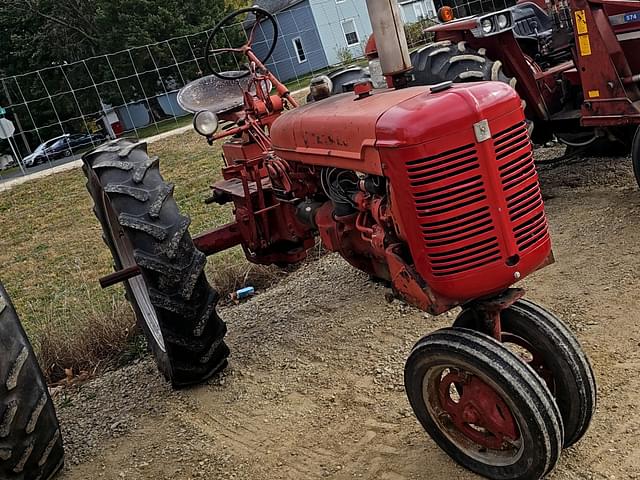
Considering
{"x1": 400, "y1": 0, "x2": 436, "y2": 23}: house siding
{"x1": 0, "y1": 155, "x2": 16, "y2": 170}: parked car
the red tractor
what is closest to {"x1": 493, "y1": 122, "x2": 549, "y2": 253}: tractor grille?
the red tractor

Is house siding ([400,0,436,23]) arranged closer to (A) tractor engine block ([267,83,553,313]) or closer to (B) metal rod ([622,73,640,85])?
(B) metal rod ([622,73,640,85])

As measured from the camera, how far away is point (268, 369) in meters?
4.22

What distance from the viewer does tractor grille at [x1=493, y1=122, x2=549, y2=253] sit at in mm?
2572

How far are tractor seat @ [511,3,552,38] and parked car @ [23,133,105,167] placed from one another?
2096 centimetres

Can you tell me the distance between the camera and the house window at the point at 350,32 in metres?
31.2

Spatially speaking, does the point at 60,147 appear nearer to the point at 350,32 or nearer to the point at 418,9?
the point at 350,32

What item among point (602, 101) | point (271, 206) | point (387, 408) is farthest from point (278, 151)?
point (602, 101)

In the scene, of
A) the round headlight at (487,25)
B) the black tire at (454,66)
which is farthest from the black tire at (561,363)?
the round headlight at (487,25)

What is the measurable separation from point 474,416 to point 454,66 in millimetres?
3346

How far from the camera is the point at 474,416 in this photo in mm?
2738

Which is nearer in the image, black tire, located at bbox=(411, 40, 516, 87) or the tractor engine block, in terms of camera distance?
the tractor engine block

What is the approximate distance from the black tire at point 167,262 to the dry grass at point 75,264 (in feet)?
3.20

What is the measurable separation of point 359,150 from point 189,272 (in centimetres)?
139

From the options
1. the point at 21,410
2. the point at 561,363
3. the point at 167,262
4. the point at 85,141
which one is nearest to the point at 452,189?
the point at 561,363
